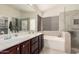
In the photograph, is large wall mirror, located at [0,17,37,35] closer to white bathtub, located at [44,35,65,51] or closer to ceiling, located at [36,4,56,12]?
ceiling, located at [36,4,56,12]

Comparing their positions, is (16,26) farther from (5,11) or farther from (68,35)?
(68,35)

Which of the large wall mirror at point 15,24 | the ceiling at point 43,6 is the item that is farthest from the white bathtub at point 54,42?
the ceiling at point 43,6

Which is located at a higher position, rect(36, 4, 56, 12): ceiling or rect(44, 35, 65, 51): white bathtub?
rect(36, 4, 56, 12): ceiling

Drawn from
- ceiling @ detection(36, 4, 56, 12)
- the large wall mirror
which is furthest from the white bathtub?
ceiling @ detection(36, 4, 56, 12)

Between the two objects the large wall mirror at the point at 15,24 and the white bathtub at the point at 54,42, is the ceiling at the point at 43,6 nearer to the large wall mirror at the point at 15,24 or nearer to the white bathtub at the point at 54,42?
the large wall mirror at the point at 15,24

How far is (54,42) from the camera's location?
3.24m

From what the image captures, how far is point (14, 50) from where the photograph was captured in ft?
3.94

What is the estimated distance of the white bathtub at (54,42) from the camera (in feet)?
10.1

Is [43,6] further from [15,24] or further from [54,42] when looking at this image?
[54,42]

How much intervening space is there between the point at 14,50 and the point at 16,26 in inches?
42.4

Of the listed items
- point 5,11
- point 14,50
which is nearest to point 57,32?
point 5,11

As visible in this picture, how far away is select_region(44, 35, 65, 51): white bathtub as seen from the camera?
3070 millimetres

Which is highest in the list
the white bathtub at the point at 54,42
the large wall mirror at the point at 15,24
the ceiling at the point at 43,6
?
the ceiling at the point at 43,6
